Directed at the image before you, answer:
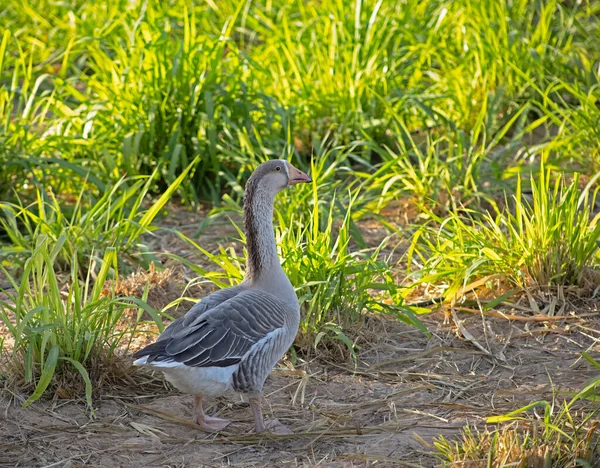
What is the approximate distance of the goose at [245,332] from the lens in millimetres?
3174

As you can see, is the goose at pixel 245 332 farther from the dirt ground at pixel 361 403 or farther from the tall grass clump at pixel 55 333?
the tall grass clump at pixel 55 333

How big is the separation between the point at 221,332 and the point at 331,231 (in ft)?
5.94

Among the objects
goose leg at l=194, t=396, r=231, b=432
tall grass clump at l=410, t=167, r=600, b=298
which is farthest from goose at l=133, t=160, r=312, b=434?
tall grass clump at l=410, t=167, r=600, b=298

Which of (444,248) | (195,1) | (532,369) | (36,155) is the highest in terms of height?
(195,1)

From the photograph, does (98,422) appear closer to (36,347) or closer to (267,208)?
(36,347)

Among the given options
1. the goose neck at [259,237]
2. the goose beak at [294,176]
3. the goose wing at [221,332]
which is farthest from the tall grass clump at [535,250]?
the goose wing at [221,332]

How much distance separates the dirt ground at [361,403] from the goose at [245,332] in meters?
0.15

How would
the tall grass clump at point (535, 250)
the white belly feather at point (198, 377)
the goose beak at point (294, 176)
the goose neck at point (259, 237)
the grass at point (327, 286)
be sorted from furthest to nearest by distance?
the tall grass clump at point (535, 250) → the grass at point (327, 286) → the goose beak at point (294, 176) → the goose neck at point (259, 237) → the white belly feather at point (198, 377)

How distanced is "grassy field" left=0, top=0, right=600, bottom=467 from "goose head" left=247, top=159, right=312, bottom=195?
44cm

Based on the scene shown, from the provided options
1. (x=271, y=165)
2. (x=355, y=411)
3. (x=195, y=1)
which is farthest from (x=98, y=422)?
(x=195, y=1)

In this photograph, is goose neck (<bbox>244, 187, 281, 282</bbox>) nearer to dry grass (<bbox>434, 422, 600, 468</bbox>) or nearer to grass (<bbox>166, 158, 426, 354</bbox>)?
grass (<bbox>166, 158, 426, 354</bbox>)

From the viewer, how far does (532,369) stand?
150 inches

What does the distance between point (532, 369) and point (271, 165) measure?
1.37 meters

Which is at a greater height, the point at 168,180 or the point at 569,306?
the point at 168,180
